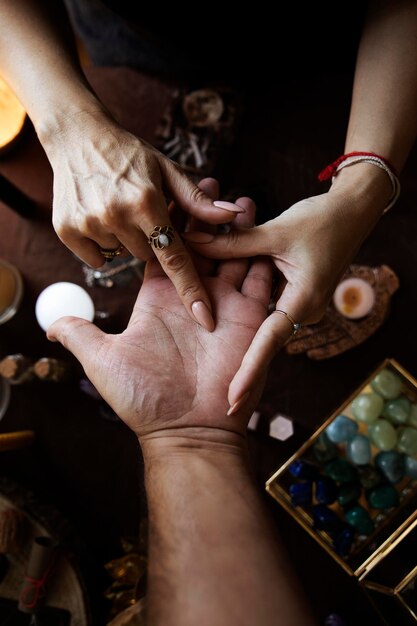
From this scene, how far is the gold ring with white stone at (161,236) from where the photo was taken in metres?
0.89

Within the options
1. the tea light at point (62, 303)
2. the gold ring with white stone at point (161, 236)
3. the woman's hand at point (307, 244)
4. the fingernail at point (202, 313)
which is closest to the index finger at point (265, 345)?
the woman's hand at point (307, 244)

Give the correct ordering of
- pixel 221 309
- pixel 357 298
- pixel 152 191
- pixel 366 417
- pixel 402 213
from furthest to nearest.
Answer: pixel 402 213 → pixel 357 298 → pixel 366 417 → pixel 221 309 → pixel 152 191

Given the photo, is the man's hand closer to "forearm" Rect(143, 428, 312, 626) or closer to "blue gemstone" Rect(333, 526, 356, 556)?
"forearm" Rect(143, 428, 312, 626)

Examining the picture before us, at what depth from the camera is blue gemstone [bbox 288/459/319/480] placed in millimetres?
1164

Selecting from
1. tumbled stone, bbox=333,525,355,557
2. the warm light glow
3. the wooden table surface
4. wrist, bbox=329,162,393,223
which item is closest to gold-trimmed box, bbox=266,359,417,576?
tumbled stone, bbox=333,525,355,557

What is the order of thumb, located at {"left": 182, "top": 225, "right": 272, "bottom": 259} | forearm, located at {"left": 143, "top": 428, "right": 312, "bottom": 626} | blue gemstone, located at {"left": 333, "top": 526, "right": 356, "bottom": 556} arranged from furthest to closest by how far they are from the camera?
blue gemstone, located at {"left": 333, "top": 526, "right": 356, "bottom": 556}, thumb, located at {"left": 182, "top": 225, "right": 272, "bottom": 259}, forearm, located at {"left": 143, "top": 428, "right": 312, "bottom": 626}

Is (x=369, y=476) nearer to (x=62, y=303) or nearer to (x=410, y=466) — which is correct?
(x=410, y=466)

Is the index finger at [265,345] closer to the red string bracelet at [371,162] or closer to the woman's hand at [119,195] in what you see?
the woman's hand at [119,195]

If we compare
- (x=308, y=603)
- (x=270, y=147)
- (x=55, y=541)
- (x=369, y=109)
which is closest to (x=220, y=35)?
(x=270, y=147)

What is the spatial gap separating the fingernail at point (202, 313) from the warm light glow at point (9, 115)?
0.96 m

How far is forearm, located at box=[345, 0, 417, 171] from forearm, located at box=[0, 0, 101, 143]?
617 millimetres

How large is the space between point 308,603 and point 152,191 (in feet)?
2.56

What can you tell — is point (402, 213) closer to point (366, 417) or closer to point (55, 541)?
point (366, 417)

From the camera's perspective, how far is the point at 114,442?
52.6 inches
